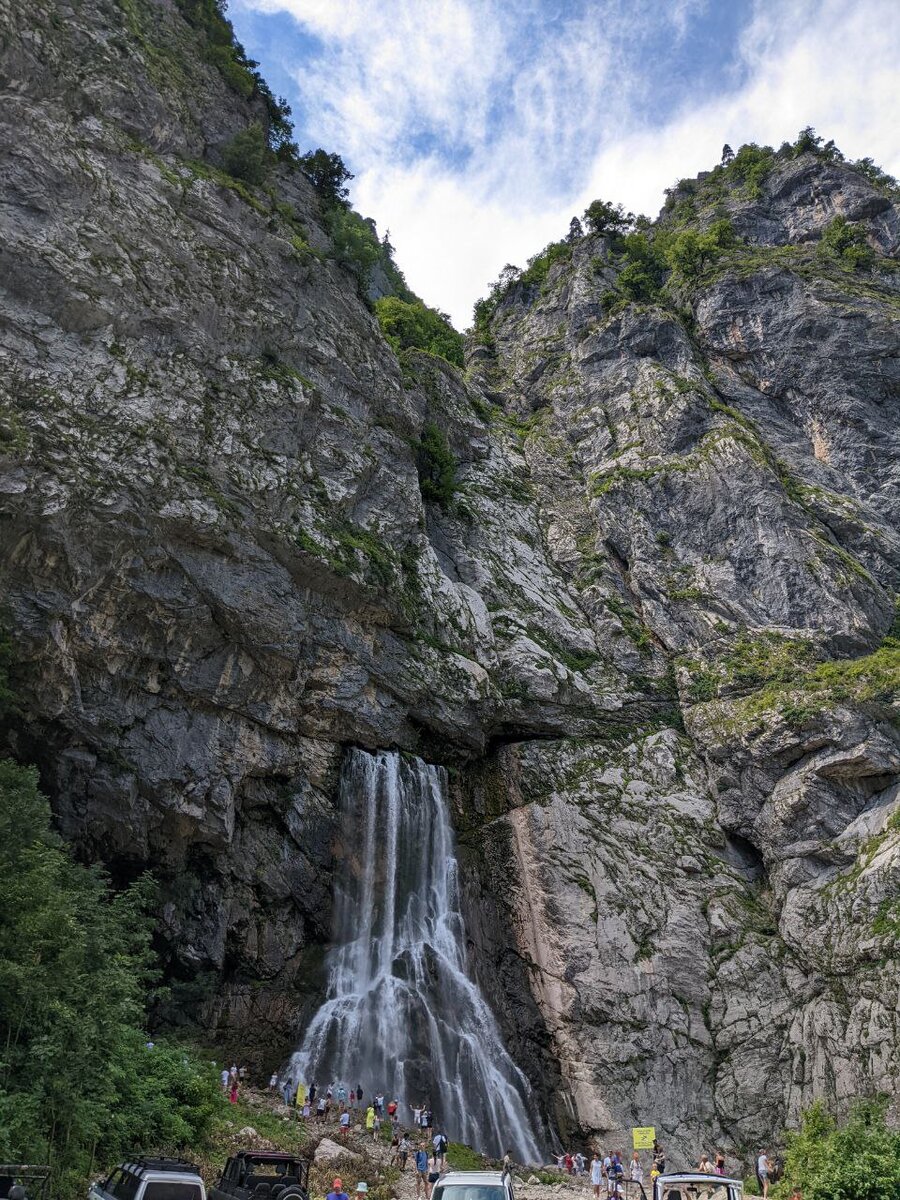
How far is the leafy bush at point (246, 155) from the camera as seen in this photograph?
38.7 meters

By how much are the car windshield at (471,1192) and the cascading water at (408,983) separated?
52.3 feet

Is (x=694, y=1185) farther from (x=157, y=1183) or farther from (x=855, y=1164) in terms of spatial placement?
(x=157, y=1183)

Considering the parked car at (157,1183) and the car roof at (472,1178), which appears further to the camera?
the car roof at (472,1178)

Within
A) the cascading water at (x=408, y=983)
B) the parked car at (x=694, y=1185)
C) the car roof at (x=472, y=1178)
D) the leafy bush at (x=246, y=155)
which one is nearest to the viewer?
the car roof at (x=472, y=1178)

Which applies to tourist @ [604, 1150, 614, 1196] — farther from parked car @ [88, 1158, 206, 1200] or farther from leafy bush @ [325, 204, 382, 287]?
leafy bush @ [325, 204, 382, 287]

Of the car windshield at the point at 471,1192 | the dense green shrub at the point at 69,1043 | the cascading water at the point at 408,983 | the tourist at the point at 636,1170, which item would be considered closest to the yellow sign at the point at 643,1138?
the tourist at the point at 636,1170

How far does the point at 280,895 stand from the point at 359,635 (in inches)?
377

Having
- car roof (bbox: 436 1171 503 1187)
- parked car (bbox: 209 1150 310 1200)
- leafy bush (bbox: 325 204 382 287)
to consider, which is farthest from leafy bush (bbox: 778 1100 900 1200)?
leafy bush (bbox: 325 204 382 287)

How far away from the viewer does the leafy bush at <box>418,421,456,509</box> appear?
42125 mm

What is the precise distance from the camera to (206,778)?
26.7 metres

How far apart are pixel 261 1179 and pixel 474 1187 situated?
4591 millimetres

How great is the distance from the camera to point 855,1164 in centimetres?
1399

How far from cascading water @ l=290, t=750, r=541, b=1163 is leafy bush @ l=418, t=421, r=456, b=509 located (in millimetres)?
15154

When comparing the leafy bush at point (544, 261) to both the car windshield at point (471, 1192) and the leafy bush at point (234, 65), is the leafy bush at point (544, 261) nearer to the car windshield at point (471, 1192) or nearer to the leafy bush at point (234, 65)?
the leafy bush at point (234, 65)
